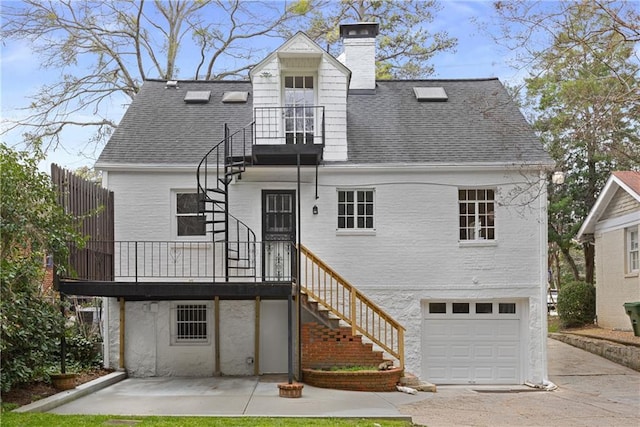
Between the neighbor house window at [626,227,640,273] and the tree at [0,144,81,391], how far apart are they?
16.6 m

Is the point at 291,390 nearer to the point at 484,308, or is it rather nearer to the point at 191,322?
the point at 191,322

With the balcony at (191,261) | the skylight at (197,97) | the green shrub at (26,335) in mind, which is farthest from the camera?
the skylight at (197,97)

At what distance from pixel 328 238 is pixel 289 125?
9.34 feet

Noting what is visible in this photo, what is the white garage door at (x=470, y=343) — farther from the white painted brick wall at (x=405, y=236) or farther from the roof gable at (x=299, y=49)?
the roof gable at (x=299, y=49)

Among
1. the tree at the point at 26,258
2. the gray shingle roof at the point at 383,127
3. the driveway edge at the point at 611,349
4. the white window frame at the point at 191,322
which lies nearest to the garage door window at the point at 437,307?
the gray shingle roof at the point at 383,127

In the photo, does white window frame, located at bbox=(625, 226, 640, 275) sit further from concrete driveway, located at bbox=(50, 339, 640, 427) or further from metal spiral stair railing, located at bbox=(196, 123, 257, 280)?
metal spiral stair railing, located at bbox=(196, 123, 257, 280)

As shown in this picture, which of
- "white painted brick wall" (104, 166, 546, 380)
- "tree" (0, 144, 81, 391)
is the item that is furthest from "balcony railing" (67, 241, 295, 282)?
"tree" (0, 144, 81, 391)

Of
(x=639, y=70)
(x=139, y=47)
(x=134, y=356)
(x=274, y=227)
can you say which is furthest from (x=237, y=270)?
(x=139, y=47)

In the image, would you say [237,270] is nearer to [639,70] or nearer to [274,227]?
[274,227]

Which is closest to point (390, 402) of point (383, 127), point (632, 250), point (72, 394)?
point (72, 394)

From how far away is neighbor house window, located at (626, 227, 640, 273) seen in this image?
22.8 m

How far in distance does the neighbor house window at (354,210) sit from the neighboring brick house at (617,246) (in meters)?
8.59

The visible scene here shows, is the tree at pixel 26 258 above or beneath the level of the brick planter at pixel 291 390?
above

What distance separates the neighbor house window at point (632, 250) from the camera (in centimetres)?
2283
